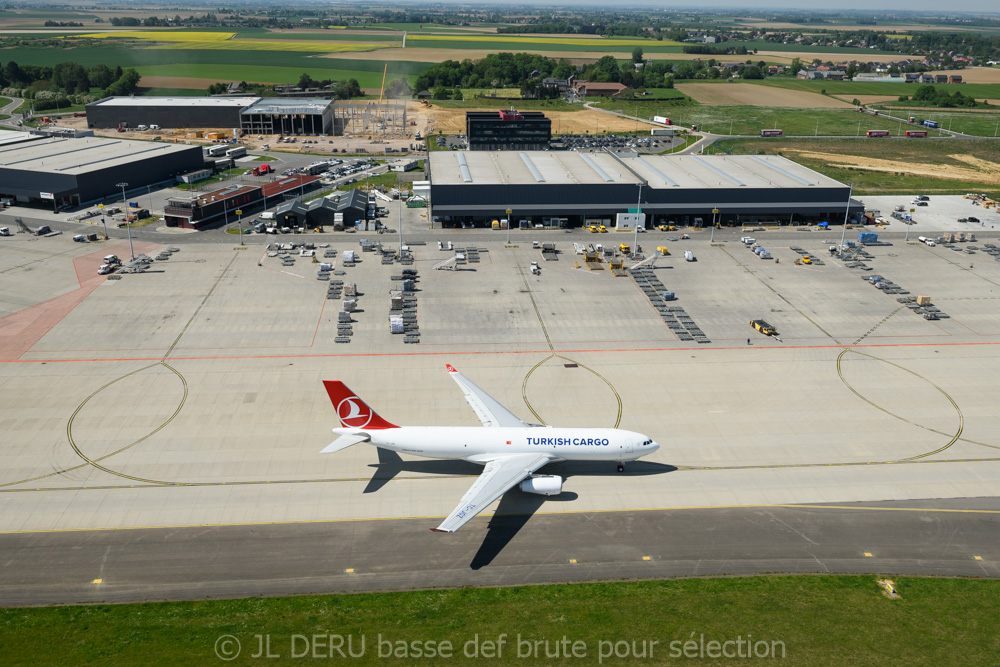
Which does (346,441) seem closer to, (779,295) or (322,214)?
(779,295)

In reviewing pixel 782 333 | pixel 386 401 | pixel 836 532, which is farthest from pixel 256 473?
pixel 782 333

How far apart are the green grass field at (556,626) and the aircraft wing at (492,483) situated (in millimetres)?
5114

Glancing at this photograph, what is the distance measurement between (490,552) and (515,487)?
852 cm

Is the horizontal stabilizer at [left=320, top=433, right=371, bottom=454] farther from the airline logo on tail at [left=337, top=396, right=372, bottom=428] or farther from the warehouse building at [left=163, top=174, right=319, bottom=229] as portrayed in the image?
the warehouse building at [left=163, top=174, right=319, bottom=229]

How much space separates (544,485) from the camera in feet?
186

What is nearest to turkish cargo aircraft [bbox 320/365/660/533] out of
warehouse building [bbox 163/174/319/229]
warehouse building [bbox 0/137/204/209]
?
warehouse building [bbox 163/174/319/229]

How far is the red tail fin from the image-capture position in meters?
59.3

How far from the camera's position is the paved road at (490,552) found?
48.3m

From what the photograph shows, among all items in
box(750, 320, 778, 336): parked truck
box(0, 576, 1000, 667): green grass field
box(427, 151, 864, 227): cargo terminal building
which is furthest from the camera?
box(427, 151, 864, 227): cargo terminal building

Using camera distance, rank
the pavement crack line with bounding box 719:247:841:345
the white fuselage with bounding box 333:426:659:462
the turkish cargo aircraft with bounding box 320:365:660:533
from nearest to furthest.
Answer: the turkish cargo aircraft with bounding box 320:365:660:533, the white fuselage with bounding box 333:426:659:462, the pavement crack line with bounding box 719:247:841:345

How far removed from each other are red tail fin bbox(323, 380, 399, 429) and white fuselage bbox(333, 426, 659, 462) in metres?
0.75

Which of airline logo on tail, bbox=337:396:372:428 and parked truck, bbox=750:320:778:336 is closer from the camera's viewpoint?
airline logo on tail, bbox=337:396:372:428

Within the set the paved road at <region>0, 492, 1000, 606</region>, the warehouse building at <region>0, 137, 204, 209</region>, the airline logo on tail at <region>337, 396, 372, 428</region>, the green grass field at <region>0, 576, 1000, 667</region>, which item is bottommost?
the green grass field at <region>0, 576, 1000, 667</region>

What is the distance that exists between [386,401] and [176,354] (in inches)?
1167
